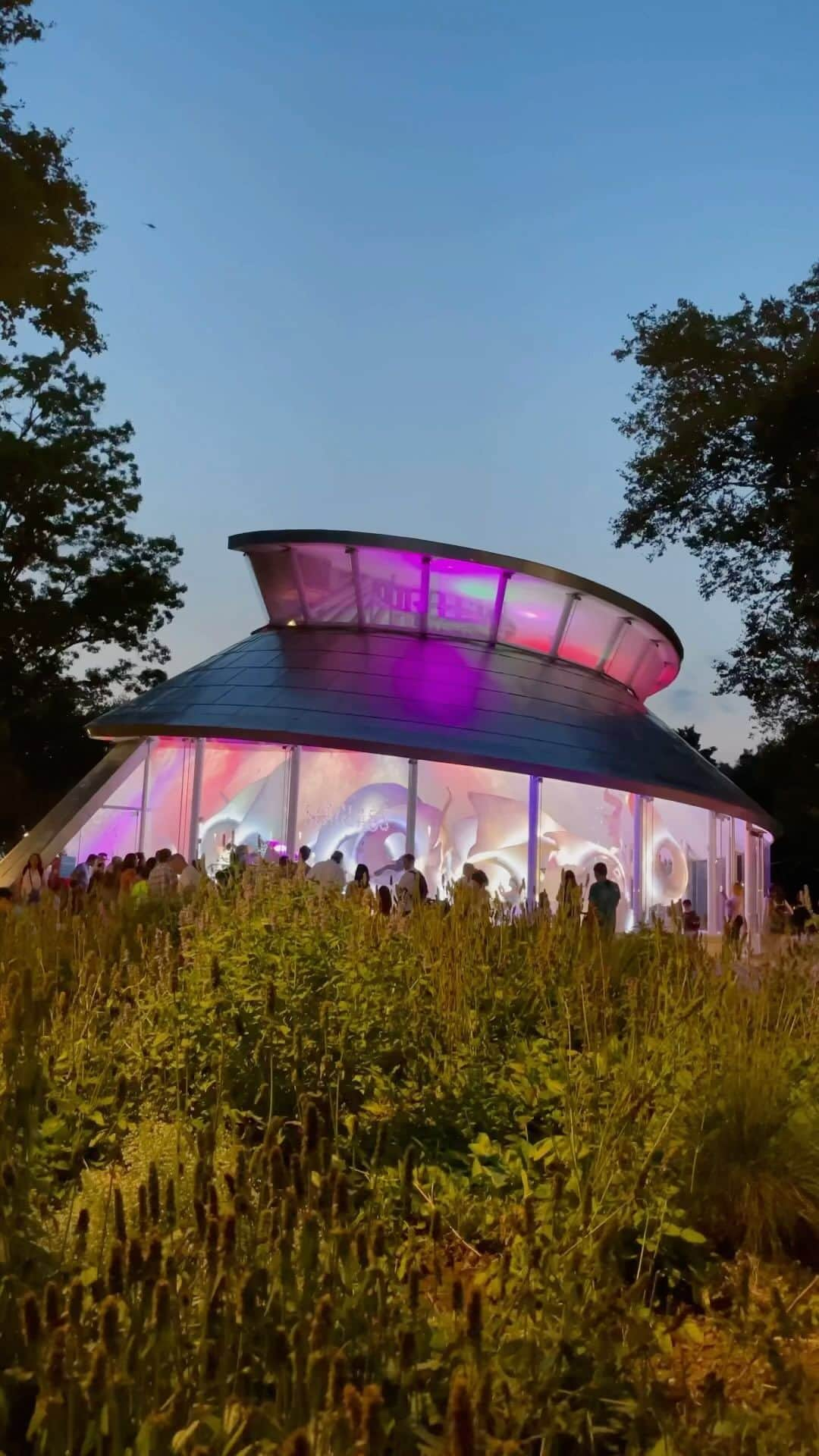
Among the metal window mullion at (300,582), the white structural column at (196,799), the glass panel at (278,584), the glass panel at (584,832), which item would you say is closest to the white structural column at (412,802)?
the glass panel at (584,832)

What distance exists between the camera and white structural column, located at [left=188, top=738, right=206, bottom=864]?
1925cm

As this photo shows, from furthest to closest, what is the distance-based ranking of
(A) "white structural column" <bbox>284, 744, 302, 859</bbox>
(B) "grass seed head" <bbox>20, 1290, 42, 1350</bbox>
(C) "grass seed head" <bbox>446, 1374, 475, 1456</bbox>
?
(A) "white structural column" <bbox>284, 744, 302, 859</bbox>, (B) "grass seed head" <bbox>20, 1290, 42, 1350</bbox>, (C) "grass seed head" <bbox>446, 1374, 475, 1456</bbox>

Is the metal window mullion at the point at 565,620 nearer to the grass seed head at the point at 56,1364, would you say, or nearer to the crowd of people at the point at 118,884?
the crowd of people at the point at 118,884

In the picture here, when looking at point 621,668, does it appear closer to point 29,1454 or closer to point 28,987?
point 28,987

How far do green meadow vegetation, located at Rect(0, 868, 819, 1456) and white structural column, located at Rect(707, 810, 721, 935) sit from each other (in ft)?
54.4

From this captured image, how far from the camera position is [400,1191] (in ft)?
10.4

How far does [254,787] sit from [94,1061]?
49.8 feet

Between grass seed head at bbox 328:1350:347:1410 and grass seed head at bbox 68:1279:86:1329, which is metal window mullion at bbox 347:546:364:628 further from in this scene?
grass seed head at bbox 328:1350:347:1410

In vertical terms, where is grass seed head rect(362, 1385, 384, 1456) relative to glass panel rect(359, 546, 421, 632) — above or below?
below

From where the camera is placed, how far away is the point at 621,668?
24.8m

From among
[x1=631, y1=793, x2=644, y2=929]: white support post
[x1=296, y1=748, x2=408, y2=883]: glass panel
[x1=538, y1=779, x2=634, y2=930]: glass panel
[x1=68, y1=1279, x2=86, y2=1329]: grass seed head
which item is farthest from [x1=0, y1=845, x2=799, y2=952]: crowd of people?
[x1=631, y1=793, x2=644, y2=929]: white support post

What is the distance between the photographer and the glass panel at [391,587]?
2114 cm

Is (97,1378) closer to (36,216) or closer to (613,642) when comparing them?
(36,216)

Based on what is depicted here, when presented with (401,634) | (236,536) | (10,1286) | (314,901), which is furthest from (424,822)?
(10,1286)
